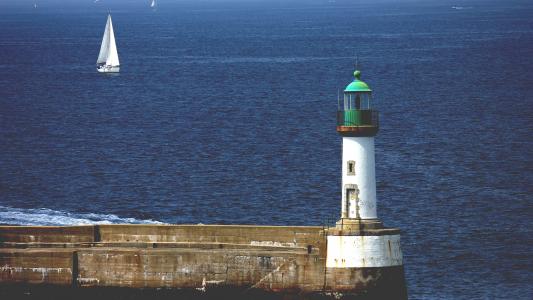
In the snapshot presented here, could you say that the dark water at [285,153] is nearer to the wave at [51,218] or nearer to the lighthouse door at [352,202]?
the wave at [51,218]

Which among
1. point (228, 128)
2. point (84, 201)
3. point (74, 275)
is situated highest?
point (228, 128)

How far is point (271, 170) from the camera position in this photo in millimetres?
66000

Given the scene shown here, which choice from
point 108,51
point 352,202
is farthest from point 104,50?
point 352,202

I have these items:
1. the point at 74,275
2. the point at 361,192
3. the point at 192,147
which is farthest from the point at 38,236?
the point at 192,147

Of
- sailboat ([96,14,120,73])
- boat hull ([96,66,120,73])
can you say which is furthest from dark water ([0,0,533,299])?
sailboat ([96,14,120,73])

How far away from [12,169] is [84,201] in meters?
11.9

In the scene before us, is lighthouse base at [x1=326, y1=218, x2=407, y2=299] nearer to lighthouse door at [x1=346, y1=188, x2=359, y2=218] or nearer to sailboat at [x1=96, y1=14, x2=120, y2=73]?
lighthouse door at [x1=346, y1=188, x2=359, y2=218]

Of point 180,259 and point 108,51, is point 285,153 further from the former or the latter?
point 108,51

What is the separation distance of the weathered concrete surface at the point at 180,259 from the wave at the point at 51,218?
13532mm

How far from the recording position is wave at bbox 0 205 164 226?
5059cm

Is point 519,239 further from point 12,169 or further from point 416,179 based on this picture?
point 12,169

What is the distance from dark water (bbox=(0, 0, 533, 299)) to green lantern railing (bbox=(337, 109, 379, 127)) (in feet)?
25.0

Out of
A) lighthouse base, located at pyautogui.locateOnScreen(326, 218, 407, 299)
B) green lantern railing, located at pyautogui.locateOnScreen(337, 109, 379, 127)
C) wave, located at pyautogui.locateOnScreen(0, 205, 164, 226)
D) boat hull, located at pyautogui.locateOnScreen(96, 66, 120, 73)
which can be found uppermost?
boat hull, located at pyautogui.locateOnScreen(96, 66, 120, 73)

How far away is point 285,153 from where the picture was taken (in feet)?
238
